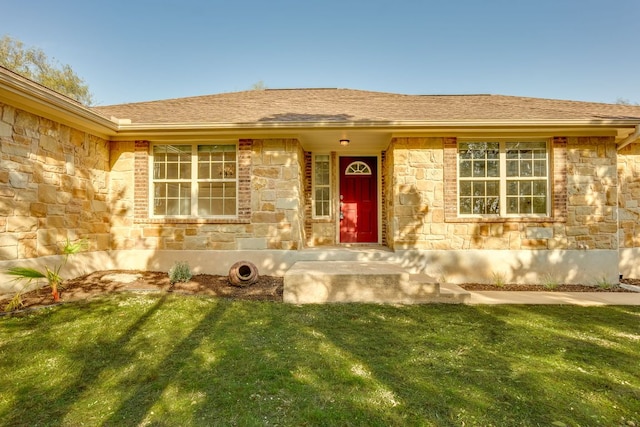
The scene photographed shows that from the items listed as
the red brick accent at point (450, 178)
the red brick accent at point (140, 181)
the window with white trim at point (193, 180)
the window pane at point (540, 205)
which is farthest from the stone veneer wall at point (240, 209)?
the window pane at point (540, 205)

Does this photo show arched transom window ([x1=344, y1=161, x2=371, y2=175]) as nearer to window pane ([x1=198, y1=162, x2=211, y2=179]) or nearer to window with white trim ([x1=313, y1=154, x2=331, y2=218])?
window with white trim ([x1=313, y1=154, x2=331, y2=218])

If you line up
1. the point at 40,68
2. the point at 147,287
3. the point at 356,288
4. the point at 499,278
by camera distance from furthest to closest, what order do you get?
the point at 40,68 < the point at 499,278 < the point at 147,287 < the point at 356,288

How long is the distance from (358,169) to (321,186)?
1.11m

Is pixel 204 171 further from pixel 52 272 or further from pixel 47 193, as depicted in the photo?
pixel 52 272

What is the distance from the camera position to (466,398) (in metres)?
2.29

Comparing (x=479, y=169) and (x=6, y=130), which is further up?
(x=6, y=130)

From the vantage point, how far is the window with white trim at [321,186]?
27.0 ft

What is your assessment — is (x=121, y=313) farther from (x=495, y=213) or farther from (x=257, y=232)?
(x=495, y=213)

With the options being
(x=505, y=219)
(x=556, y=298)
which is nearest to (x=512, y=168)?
(x=505, y=219)

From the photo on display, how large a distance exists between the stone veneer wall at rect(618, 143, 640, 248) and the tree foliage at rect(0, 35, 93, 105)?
2300cm

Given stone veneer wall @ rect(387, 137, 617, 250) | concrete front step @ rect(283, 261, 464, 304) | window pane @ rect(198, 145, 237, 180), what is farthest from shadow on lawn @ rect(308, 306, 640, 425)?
window pane @ rect(198, 145, 237, 180)

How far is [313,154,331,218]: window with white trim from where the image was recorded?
8.23m

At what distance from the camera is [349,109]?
733 cm

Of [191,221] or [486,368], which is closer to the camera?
[486,368]
